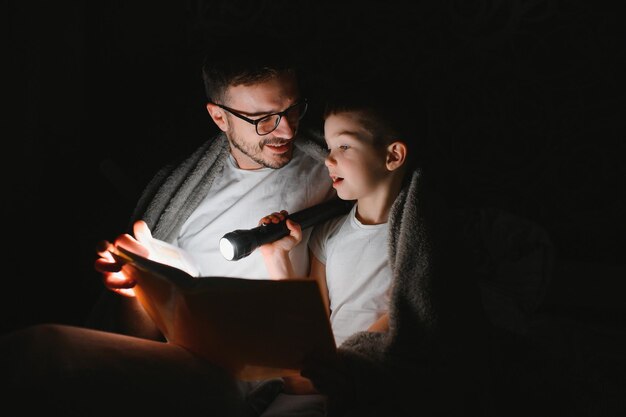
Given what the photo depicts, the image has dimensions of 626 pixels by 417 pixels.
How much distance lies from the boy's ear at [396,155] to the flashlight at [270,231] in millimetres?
222

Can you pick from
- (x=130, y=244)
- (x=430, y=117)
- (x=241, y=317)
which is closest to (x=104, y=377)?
(x=241, y=317)

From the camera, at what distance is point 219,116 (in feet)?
4.14

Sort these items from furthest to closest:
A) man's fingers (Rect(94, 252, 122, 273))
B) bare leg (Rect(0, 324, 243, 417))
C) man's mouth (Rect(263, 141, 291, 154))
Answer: man's mouth (Rect(263, 141, 291, 154)) → man's fingers (Rect(94, 252, 122, 273)) → bare leg (Rect(0, 324, 243, 417))

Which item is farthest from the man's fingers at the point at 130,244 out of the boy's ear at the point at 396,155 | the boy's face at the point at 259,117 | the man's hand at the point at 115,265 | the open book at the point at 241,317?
the boy's ear at the point at 396,155

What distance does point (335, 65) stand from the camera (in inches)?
55.0

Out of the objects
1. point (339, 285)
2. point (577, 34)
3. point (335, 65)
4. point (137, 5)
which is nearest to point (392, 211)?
point (339, 285)

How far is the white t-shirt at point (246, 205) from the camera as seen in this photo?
125 cm

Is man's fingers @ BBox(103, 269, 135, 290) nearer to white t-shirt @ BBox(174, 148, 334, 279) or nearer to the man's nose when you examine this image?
white t-shirt @ BBox(174, 148, 334, 279)

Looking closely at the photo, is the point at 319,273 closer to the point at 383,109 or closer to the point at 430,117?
the point at 383,109

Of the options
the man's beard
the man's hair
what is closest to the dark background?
the man's hair

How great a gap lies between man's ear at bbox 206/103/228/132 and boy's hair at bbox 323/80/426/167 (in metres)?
0.31

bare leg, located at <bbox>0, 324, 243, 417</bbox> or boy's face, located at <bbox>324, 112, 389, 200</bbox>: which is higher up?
boy's face, located at <bbox>324, 112, 389, 200</bbox>

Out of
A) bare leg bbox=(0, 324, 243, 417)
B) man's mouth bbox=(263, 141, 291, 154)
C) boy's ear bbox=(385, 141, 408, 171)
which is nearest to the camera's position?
bare leg bbox=(0, 324, 243, 417)

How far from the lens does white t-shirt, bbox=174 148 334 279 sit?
1251mm
